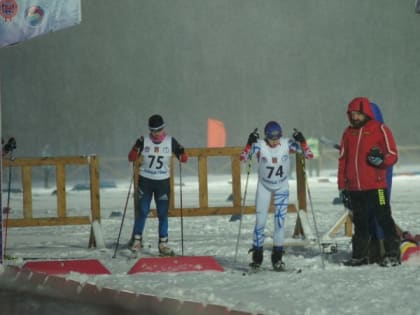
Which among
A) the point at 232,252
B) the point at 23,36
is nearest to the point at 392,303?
the point at 232,252

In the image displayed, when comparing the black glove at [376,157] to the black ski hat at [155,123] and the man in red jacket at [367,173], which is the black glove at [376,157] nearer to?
the man in red jacket at [367,173]

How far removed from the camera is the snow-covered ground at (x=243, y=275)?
648cm

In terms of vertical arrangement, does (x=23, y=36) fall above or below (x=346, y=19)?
below

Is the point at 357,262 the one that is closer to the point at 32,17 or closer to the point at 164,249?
the point at 164,249

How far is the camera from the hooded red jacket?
27.7ft

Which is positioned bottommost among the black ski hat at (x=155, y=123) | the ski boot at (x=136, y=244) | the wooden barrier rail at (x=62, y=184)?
the ski boot at (x=136, y=244)

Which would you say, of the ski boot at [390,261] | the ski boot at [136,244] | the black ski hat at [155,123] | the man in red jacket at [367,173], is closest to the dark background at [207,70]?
the ski boot at [136,244]

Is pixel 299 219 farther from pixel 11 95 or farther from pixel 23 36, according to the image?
pixel 11 95

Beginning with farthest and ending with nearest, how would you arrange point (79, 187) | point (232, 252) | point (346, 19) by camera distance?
point (346, 19), point (79, 187), point (232, 252)

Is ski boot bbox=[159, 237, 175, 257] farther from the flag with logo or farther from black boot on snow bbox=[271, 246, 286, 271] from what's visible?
the flag with logo

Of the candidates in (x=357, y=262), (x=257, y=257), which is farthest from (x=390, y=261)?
(x=257, y=257)

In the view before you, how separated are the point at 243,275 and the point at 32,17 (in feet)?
17.7

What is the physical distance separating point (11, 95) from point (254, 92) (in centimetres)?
1256

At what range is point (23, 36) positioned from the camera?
11.4 m
